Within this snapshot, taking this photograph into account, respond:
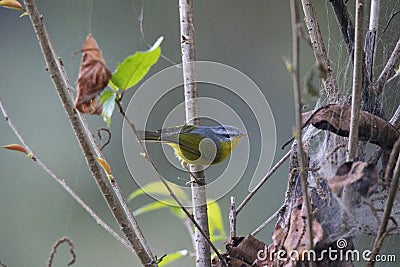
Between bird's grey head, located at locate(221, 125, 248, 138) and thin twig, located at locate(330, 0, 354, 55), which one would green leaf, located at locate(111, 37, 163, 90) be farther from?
bird's grey head, located at locate(221, 125, 248, 138)

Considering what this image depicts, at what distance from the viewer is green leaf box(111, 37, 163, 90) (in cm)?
49

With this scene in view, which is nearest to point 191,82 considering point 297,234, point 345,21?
point 345,21

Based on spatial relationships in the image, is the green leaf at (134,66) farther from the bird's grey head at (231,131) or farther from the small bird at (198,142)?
the bird's grey head at (231,131)

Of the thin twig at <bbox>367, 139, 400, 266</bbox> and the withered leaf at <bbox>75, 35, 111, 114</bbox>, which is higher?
the withered leaf at <bbox>75, 35, 111, 114</bbox>

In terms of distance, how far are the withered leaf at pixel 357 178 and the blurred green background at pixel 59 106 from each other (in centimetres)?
157

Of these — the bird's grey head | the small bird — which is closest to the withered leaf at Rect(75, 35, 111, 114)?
the small bird

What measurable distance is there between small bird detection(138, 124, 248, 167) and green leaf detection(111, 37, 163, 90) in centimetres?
49

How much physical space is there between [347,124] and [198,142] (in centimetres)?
56

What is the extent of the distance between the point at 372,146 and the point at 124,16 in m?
1.69

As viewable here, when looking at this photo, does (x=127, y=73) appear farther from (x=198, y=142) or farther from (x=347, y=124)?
(x=198, y=142)

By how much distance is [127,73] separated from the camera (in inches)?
19.6

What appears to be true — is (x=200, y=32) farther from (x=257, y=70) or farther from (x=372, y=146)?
(x=372, y=146)

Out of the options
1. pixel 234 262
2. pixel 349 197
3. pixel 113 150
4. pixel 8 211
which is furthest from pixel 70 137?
pixel 349 197

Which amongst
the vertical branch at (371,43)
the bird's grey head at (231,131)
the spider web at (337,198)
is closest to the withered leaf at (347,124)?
the spider web at (337,198)
